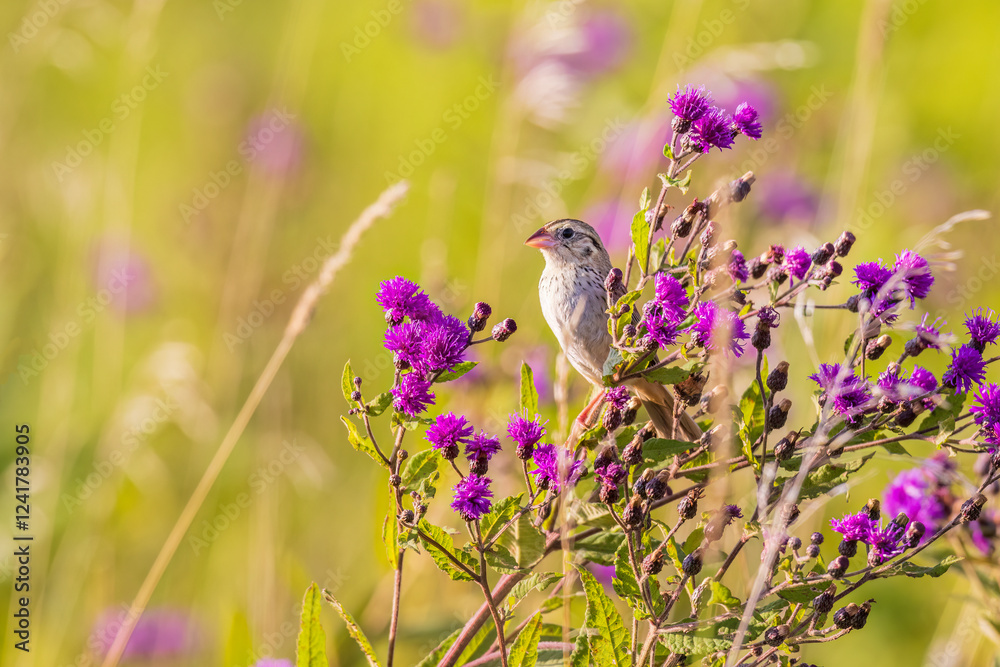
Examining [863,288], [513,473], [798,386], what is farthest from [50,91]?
[863,288]

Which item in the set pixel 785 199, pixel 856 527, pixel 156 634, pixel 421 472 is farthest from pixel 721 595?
pixel 785 199

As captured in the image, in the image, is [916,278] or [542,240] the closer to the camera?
[916,278]

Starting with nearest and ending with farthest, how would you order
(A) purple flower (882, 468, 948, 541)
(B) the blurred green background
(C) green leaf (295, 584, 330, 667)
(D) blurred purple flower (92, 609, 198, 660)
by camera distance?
1. (C) green leaf (295, 584, 330, 667)
2. (A) purple flower (882, 468, 948, 541)
3. (D) blurred purple flower (92, 609, 198, 660)
4. (B) the blurred green background

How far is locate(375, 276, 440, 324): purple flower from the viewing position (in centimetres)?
180

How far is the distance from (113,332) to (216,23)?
3.61 m

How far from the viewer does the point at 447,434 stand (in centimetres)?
171

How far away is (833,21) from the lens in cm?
655

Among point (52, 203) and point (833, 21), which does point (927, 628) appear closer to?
point (833, 21)

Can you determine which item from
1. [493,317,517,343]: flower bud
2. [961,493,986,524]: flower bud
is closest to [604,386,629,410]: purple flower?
[493,317,517,343]: flower bud

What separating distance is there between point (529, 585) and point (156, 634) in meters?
2.28

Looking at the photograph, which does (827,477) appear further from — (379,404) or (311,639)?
(311,639)

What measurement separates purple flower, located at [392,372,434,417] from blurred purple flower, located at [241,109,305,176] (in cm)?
374

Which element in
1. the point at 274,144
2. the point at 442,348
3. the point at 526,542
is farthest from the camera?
the point at 274,144

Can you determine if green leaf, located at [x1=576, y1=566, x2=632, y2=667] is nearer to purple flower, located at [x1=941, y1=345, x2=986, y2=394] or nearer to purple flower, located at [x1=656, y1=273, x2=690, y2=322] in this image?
purple flower, located at [x1=656, y1=273, x2=690, y2=322]
